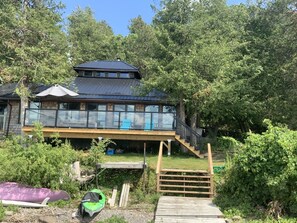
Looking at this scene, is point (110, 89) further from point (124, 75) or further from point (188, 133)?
point (188, 133)

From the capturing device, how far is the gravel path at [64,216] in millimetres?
8234

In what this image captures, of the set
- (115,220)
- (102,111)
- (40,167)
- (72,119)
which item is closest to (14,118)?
(72,119)

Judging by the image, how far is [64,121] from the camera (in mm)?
17078

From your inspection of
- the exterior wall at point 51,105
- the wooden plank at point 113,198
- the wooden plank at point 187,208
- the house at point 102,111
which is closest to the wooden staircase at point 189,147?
the house at point 102,111

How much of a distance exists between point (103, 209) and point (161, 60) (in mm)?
11525

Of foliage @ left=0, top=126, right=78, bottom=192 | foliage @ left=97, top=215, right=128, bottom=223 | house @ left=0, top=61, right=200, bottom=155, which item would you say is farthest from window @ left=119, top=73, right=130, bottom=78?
foliage @ left=97, top=215, right=128, bottom=223

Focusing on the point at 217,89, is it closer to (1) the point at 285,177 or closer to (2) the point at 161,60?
(2) the point at 161,60

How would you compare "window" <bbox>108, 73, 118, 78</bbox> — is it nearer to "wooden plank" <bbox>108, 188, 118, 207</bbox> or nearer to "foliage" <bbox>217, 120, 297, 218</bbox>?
"wooden plank" <bbox>108, 188, 118, 207</bbox>

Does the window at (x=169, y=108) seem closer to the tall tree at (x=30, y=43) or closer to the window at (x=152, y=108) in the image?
the window at (x=152, y=108)

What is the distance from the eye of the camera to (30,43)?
64.4ft

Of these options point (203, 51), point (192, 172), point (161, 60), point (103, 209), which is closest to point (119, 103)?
point (161, 60)

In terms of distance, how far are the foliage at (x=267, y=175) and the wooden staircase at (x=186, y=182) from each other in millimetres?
858

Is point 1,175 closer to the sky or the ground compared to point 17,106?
closer to the ground

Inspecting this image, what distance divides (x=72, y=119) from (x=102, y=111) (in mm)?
1699
